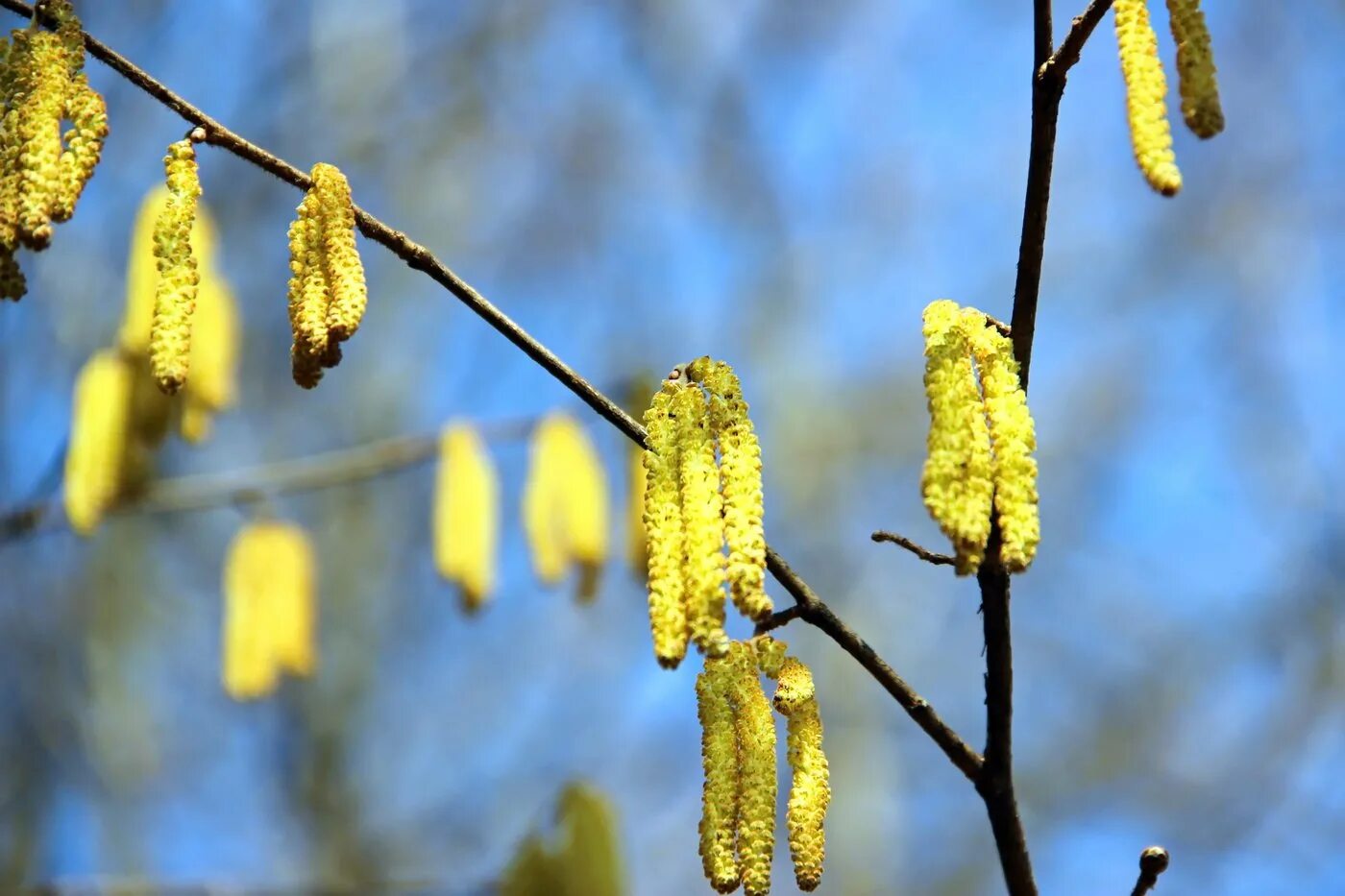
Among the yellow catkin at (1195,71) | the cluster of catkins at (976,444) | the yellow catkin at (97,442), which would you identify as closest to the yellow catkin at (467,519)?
the yellow catkin at (97,442)

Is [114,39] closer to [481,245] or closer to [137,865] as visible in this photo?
[481,245]

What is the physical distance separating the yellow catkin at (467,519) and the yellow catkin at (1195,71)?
149 cm

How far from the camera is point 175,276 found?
1.10m

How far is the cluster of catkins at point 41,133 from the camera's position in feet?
3.43

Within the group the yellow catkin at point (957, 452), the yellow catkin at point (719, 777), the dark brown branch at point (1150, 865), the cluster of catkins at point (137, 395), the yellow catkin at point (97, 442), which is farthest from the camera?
the yellow catkin at point (97, 442)

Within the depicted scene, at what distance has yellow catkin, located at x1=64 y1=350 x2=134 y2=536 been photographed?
232 cm

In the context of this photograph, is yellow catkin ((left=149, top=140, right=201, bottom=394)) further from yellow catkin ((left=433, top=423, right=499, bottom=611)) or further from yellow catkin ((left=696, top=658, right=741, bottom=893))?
yellow catkin ((left=433, top=423, right=499, bottom=611))

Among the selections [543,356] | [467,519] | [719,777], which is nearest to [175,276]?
[543,356]

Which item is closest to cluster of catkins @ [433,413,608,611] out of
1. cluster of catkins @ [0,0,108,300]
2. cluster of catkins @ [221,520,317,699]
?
cluster of catkins @ [221,520,317,699]

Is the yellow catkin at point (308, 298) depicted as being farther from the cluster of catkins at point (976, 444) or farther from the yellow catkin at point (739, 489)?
the cluster of catkins at point (976, 444)

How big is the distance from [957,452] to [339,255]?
47 centimetres

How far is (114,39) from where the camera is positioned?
681 centimetres

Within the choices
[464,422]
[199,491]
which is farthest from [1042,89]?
[199,491]

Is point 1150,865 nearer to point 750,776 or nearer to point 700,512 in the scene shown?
point 750,776
